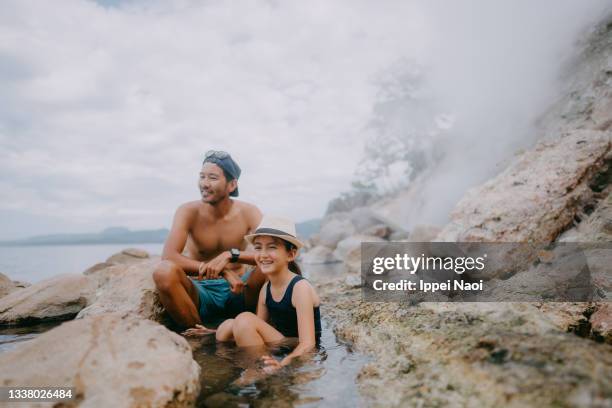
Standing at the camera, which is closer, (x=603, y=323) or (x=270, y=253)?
(x=603, y=323)

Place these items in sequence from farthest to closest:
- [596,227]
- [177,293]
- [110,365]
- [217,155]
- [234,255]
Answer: [596,227], [217,155], [234,255], [177,293], [110,365]

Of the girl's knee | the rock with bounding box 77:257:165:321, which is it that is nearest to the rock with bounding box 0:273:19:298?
the rock with bounding box 77:257:165:321

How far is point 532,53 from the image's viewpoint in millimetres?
14250

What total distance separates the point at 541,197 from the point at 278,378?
205 inches

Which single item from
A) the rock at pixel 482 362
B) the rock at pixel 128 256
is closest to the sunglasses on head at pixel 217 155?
the rock at pixel 482 362

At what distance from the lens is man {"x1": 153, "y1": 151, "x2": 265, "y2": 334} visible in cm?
418

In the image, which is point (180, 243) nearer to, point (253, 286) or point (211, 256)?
point (211, 256)

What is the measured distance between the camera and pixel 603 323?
308cm

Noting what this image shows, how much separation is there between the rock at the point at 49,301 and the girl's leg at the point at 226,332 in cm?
316

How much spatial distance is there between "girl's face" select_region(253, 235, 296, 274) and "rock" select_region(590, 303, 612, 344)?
8.44 feet

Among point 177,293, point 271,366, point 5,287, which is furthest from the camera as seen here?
point 5,287

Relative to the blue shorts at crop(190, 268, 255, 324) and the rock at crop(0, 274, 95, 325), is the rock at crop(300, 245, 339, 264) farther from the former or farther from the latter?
the blue shorts at crop(190, 268, 255, 324)

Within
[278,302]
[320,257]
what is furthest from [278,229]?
[320,257]

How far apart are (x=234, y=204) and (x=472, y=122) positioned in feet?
62.7
